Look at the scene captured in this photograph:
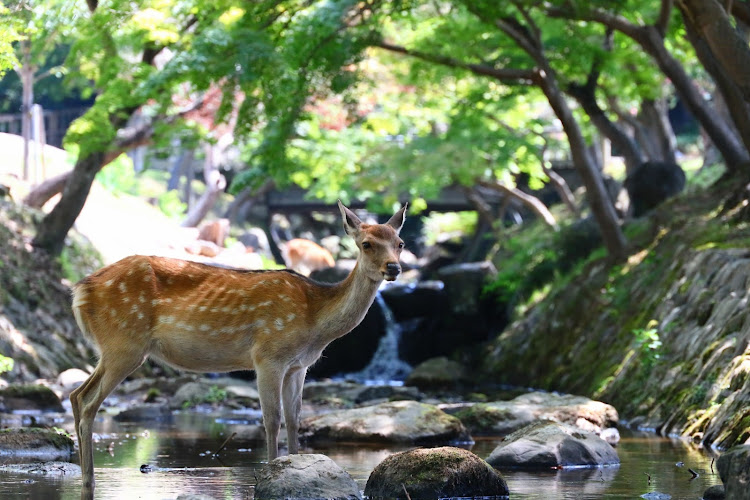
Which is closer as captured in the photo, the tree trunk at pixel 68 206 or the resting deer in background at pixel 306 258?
the tree trunk at pixel 68 206

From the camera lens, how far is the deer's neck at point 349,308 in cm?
938

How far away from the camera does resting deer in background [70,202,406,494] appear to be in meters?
9.09

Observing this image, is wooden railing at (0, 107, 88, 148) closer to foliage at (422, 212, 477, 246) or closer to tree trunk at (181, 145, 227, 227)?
tree trunk at (181, 145, 227, 227)

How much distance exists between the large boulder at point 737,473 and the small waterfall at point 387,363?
19.7 m

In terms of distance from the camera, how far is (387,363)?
92.6 ft

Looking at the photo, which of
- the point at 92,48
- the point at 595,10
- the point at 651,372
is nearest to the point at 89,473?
the point at 651,372

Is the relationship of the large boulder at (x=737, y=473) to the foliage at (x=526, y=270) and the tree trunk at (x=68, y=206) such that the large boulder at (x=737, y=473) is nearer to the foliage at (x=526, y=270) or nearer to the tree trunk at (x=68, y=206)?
the tree trunk at (x=68, y=206)

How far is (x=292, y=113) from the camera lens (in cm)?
1831

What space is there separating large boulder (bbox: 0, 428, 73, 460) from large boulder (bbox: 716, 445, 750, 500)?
21.2 feet

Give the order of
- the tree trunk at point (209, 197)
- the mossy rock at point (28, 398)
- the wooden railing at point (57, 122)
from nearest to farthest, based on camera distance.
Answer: the mossy rock at point (28, 398) → the tree trunk at point (209, 197) → the wooden railing at point (57, 122)

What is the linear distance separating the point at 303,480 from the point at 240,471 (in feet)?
6.55

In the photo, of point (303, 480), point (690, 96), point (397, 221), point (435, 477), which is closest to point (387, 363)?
point (690, 96)

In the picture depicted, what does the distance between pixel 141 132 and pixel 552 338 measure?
9.53 m

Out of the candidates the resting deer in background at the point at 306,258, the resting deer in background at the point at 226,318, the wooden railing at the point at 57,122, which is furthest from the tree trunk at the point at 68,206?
the wooden railing at the point at 57,122
